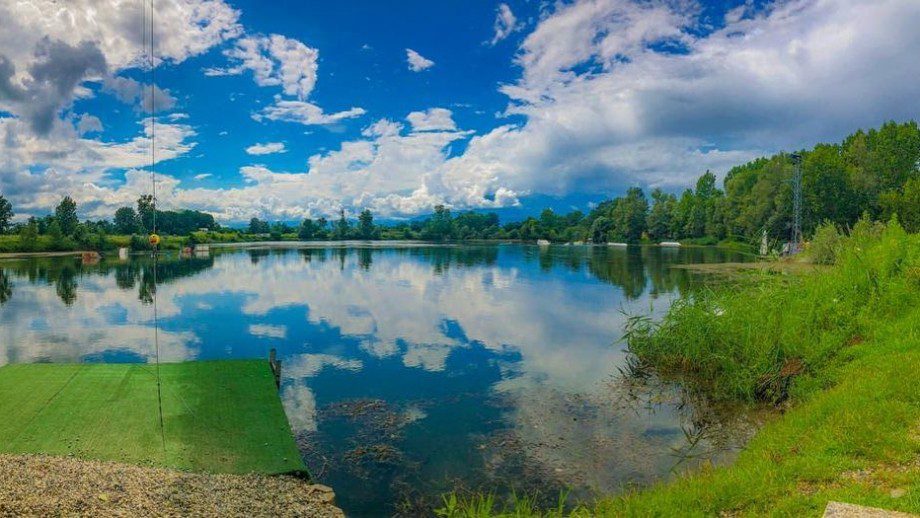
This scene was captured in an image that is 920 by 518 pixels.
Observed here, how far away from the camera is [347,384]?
14031mm

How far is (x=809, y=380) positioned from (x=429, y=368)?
952 centimetres

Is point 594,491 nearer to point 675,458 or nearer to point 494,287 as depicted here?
point 675,458


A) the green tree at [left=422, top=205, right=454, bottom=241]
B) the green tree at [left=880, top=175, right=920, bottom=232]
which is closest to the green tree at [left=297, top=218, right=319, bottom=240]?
the green tree at [left=422, top=205, right=454, bottom=241]

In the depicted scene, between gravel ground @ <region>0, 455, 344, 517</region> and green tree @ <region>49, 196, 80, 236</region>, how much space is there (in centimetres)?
9263

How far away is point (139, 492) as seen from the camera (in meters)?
6.86

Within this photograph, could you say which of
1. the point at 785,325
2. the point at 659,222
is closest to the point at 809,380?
the point at 785,325

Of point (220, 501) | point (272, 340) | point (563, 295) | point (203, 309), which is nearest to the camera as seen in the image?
point (220, 501)

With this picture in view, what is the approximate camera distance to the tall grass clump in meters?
11.5

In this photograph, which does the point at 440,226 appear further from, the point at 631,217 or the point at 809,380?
the point at 809,380

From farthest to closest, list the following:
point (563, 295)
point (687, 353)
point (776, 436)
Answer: point (563, 295)
point (687, 353)
point (776, 436)

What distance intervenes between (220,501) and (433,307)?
19912 millimetres

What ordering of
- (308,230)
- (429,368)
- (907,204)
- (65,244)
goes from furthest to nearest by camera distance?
1. (308,230)
2. (65,244)
3. (907,204)
4. (429,368)

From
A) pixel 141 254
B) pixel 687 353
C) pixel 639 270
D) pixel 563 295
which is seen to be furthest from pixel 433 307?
pixel 141 254

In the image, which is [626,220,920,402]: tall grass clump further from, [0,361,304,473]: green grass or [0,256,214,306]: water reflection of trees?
[0,256,214,306]: water reflection of trees
